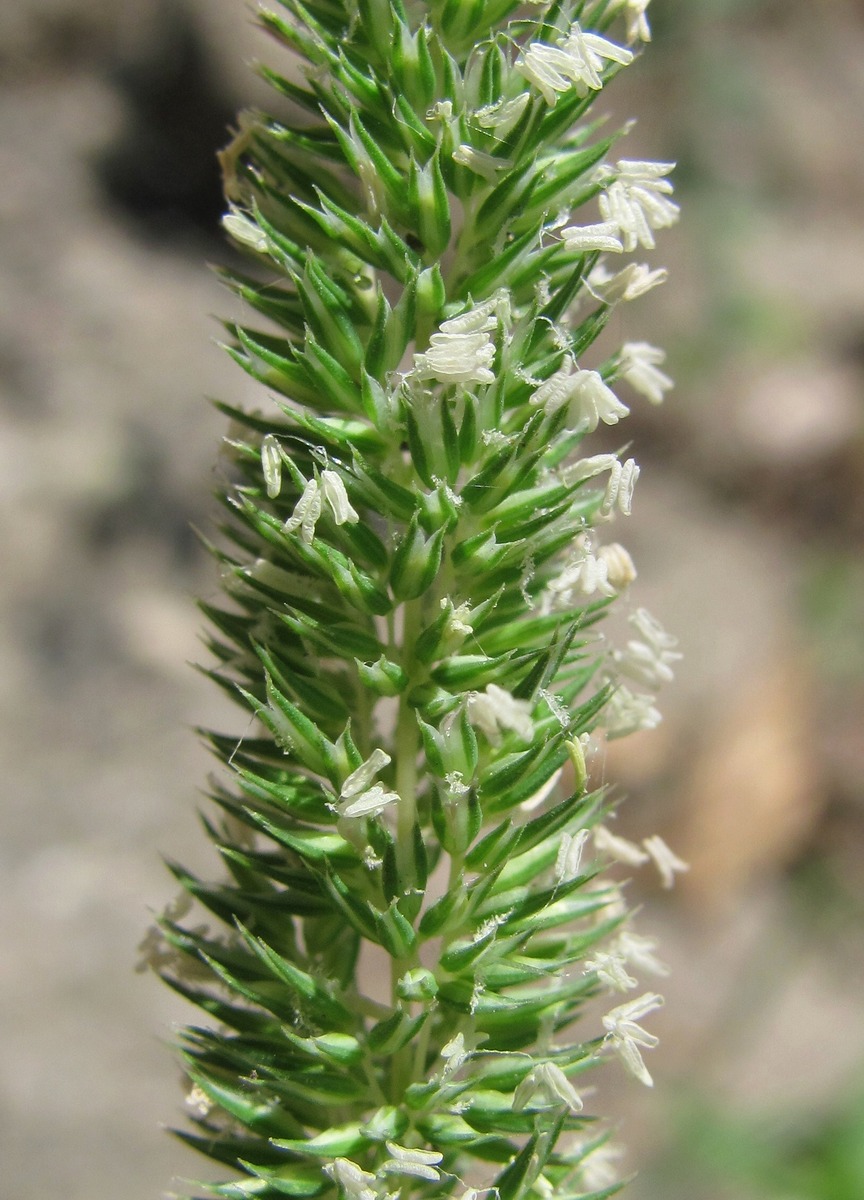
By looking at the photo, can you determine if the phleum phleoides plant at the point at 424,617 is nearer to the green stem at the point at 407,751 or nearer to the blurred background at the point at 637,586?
the green stem at the point at 407,751

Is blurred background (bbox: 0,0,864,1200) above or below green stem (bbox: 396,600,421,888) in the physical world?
above

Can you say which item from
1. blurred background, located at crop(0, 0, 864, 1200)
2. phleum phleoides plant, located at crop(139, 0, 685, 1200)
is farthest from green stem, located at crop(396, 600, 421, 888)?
blurred background, located at crop(0, 0, 864, 1200)

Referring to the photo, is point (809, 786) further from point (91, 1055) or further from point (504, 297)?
point (504, 297)

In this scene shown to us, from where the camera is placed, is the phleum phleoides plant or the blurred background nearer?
the phleum phleoides plant

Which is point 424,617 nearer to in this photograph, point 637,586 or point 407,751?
point 407,751

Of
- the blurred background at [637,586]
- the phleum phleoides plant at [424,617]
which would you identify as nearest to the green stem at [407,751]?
the phleum phleoides plant at [424,617]

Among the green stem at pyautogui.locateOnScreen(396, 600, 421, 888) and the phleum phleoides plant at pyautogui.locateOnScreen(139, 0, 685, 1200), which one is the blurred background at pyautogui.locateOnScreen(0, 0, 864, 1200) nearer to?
the phleum phleoides plant at pyautogui.locateOnScreen(139, 0, 685, 1200)
